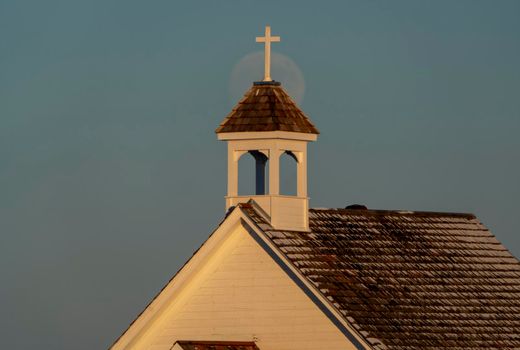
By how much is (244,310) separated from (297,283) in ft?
4.99

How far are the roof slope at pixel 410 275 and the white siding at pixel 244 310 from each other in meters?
0.71

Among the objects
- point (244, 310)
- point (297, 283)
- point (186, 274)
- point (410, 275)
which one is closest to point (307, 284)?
point (297, 283)

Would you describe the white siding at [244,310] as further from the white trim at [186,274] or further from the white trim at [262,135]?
the white trim at [262,135]

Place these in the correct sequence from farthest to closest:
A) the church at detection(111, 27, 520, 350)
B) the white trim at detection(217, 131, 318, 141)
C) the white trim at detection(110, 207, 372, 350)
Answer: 1. the white trim at detection(217, 131, 318, 141)
2. the white trim at detection(110, 207, 372, 350)
3. the church at detection(111, 27, 520, 350)

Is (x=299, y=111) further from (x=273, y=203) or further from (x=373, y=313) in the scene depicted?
(x=373, y=313)

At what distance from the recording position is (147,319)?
51812 mm

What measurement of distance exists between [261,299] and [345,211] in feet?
15.4

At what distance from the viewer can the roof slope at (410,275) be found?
50.1 m

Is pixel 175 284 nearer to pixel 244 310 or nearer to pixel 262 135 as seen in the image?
pixel 244 310

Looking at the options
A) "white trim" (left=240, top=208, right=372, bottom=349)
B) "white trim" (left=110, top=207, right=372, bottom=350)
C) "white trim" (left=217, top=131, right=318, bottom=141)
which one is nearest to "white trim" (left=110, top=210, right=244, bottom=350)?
"white trim" (left=110, top=207, right=372, bottom=350)

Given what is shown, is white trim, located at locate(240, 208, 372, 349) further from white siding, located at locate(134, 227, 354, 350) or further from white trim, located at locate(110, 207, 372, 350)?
white siding, located at locate(134, 227, 354, 350)

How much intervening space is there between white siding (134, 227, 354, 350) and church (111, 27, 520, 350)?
0.08 ft

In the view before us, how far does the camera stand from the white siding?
50.1m

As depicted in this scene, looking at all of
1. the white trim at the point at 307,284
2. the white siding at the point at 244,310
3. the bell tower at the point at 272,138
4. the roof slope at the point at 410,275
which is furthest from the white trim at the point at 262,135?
the white siding at the point at 244,310
